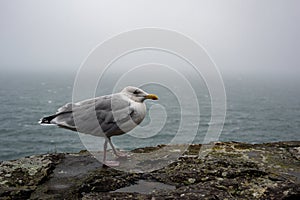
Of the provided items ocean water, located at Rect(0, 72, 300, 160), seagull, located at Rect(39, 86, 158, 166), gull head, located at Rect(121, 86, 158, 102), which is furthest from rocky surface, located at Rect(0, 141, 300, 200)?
ocean water, located at Rect(0, 72, 300, 160)

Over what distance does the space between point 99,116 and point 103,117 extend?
0.10 meters

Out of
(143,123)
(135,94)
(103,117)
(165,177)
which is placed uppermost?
(135,94)

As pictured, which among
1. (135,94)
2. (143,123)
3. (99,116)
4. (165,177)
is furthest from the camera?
(143,123)

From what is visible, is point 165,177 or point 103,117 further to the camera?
point 103,117

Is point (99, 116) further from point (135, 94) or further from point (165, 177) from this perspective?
point (165, 177)

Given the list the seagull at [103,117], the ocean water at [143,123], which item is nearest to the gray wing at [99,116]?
the seagull at [103,117]

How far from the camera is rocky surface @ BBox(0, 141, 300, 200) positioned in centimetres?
502

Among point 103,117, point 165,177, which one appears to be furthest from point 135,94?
point 165,177

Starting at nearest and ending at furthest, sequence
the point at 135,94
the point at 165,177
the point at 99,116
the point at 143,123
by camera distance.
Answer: the point at 165,177 < the point at 99,116 < the point at 135,94 < the point at 143,123

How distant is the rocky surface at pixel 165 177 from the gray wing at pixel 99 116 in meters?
0.76

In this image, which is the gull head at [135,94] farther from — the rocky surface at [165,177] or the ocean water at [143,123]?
the ocean water at [143,123]

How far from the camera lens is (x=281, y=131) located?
73625 mm

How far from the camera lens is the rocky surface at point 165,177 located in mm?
5016

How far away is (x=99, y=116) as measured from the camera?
7.85 metres
